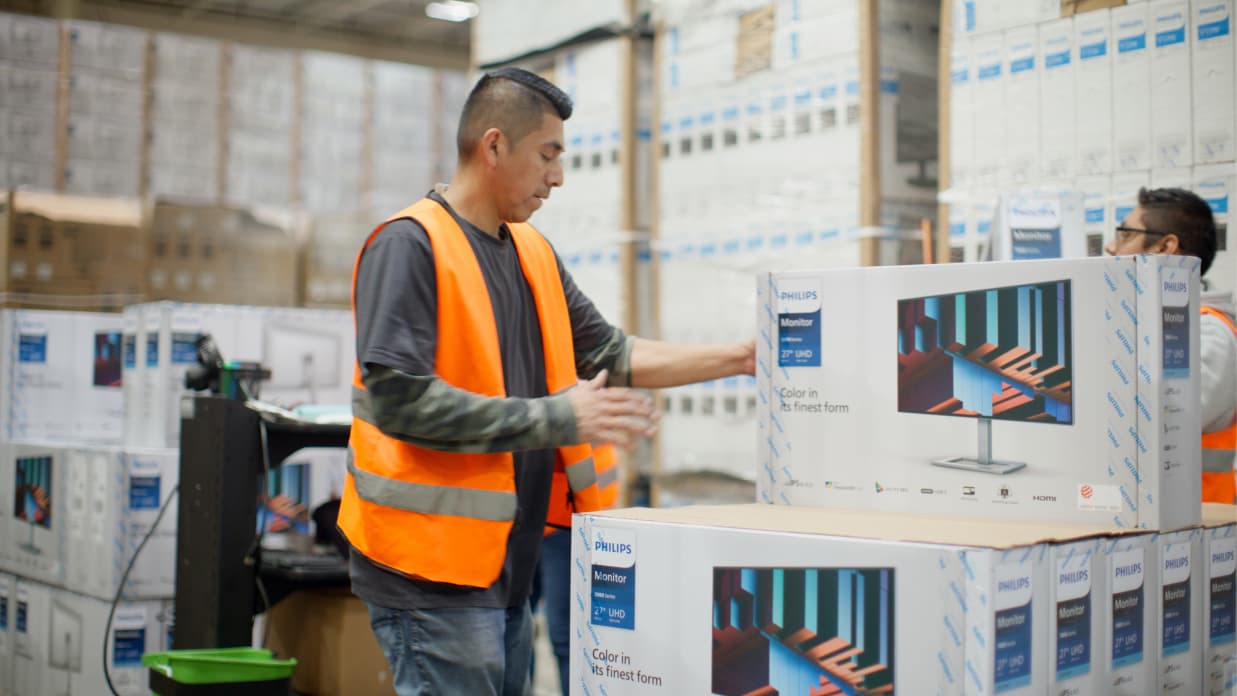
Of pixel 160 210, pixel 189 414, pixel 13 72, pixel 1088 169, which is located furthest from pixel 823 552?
pixel 13 72

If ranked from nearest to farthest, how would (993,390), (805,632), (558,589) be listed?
(805,632) < (993,390) < (558,589)

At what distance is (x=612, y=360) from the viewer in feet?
10.2

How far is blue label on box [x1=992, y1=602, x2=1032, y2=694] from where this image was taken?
171cm

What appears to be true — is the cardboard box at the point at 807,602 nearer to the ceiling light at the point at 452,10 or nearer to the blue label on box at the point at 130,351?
the blue label on box at the point at 130,351

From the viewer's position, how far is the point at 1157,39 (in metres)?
3.41

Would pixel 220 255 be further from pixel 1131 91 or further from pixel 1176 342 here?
pixel 1176 342

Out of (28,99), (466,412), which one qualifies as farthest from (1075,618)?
(28,99)

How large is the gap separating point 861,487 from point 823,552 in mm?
456

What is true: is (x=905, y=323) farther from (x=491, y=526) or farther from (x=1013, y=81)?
(x=1013, y=81)

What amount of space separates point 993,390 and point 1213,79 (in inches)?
68.3

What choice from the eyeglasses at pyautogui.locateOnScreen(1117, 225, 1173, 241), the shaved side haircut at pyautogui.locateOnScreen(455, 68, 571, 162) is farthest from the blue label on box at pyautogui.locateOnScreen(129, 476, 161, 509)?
the eyeglasses at pyautogui.locateOnScreen(1117, 225, 1173, 241)

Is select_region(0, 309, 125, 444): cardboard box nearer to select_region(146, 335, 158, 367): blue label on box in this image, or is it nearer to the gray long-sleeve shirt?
select_region(146, 335, 158, 367): blue label on box

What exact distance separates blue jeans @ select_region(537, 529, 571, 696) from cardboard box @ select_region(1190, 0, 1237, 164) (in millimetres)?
2079

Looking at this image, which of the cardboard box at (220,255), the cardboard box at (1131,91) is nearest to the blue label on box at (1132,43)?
the cardboard box at (1131,91)
